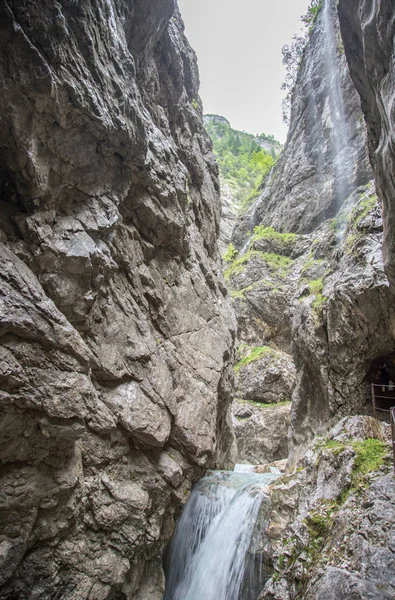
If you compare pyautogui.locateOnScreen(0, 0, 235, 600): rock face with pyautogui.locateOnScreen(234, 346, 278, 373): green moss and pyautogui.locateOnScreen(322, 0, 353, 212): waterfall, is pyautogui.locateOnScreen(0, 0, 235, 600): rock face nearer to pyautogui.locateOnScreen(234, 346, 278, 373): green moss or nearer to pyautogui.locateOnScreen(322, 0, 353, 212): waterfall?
pyautogui.locateOnScreen(234, 346, 278, 373): green moss

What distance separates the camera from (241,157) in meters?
A: 68.4

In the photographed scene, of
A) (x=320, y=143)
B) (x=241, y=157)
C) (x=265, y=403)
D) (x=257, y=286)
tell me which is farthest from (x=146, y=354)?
(x=241, y=157)

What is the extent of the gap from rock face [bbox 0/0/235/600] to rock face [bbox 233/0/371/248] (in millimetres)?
18551

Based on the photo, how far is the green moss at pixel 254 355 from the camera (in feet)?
86.1

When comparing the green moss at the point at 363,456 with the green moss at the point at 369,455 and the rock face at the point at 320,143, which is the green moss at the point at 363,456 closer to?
the green moss at the point at 369,455

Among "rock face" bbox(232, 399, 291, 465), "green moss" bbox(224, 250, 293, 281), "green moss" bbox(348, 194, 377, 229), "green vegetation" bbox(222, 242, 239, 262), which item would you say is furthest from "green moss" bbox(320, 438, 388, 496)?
"green vegetation" bbox(222, 242, 239, 262)

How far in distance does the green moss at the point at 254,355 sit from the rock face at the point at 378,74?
60.1 ft

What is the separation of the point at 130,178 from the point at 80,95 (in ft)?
10.1

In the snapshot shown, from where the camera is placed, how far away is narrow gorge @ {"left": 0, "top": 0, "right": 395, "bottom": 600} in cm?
657

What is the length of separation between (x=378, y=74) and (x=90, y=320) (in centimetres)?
918

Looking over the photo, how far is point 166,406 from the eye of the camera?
10.4 meters

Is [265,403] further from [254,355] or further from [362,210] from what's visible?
[362,210]

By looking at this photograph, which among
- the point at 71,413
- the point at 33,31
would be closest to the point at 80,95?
the point at 33,31

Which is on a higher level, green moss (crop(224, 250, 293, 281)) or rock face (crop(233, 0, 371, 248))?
rock face (crop(233, 0, 371, 248))
